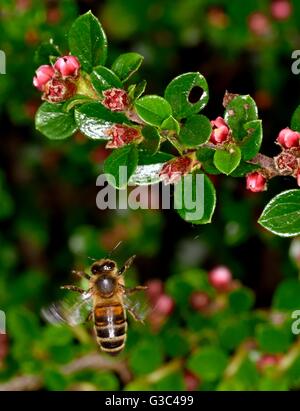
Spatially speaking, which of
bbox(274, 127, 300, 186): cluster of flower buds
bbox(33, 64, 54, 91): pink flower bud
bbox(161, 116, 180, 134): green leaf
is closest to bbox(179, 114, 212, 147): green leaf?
bbox(161, 116, 180, 134): green leaf

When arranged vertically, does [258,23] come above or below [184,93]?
above

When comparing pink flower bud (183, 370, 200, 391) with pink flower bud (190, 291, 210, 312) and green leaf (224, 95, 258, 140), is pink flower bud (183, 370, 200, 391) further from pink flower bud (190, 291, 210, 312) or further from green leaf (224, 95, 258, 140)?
green leaf (224, 95, 258, 140)

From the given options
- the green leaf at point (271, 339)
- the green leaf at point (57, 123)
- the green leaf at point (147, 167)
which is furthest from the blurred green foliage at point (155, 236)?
the green leaf at point (147, 167)

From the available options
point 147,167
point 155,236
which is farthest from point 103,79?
point 155,236

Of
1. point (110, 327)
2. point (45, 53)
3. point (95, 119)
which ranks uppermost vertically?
point (45, 53)

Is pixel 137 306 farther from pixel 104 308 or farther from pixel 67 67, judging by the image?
pixel 67 67

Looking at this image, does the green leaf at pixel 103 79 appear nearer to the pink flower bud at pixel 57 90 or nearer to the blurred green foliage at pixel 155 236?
the pink flower bud at pixel 57 90
